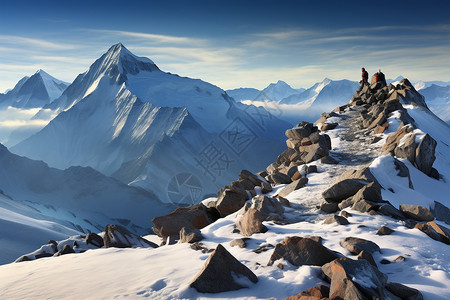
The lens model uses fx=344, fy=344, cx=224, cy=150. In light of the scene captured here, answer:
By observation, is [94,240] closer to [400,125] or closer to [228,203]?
[228,203]

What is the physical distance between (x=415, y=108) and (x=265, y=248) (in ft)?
97.6

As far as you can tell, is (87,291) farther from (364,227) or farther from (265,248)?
(364,227)

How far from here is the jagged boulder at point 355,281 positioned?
5344 mm

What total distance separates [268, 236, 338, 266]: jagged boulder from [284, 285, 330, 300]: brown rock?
3.70 ft

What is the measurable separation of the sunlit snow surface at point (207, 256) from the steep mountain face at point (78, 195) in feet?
449

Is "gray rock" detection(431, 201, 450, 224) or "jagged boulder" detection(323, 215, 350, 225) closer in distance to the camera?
"jagged boulder" detection(323, 215, 350, 225)

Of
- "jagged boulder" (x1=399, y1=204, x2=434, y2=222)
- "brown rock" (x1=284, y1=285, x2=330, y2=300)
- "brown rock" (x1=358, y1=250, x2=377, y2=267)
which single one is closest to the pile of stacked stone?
"jagged boulder" (x1=399, y1=204, x2=434, y2=222)

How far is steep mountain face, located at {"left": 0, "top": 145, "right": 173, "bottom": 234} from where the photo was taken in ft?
496

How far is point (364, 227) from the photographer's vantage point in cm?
940

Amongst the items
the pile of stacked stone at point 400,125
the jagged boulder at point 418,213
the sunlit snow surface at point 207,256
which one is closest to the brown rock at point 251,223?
the sunlit snow surface at point 207,256

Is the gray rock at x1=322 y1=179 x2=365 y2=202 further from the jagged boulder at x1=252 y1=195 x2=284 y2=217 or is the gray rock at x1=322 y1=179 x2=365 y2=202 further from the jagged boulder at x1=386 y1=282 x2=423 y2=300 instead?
the jagged boulder at x1=386 y1=282 x2=423 y2=300

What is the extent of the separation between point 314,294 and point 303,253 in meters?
1.56

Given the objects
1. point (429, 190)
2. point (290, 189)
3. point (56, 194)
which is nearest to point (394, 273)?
point (290, 189)

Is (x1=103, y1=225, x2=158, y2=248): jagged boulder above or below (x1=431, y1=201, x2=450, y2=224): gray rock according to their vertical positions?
above
